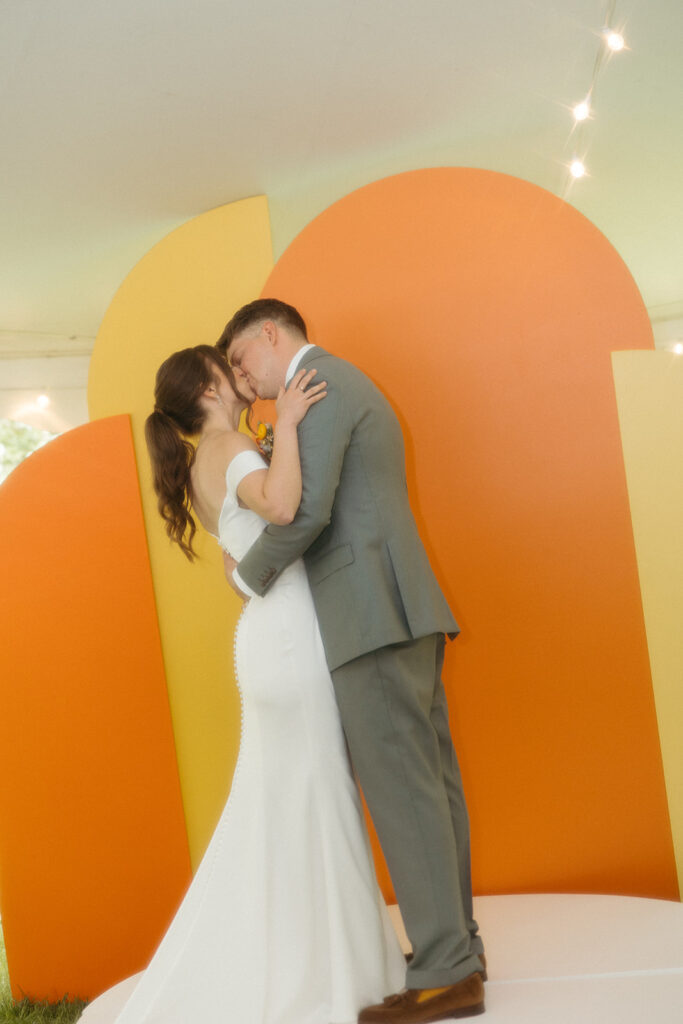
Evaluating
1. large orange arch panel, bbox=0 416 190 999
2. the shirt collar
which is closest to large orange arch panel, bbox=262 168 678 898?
the shirt collar

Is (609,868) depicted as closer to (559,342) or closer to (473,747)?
(473,747)

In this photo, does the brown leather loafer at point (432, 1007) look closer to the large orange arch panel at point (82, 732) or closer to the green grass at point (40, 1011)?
the large orange arch panel at point (82, 732)

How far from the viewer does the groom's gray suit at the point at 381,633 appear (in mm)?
2064

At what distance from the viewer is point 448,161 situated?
4.27 metres

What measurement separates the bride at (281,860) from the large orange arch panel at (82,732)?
75 cm

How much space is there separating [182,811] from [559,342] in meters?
1.93

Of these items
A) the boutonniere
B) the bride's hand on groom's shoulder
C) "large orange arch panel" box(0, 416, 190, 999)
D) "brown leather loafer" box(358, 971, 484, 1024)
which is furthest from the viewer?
"large orange arch panel" box(0, 416, 190, 999)

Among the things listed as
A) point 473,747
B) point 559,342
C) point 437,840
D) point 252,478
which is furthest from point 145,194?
Result: point 437,840

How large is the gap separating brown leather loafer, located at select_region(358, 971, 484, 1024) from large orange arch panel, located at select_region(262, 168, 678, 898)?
2.63 feet

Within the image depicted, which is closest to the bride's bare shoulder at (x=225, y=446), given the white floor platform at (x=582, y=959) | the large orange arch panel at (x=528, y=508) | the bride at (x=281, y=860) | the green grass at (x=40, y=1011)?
the bride at (x=281, y=860)

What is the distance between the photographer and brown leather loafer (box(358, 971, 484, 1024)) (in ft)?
6.59

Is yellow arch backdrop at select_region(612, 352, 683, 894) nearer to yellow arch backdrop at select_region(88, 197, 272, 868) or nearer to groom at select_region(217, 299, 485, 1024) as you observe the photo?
groom at select_region(217, 299, 485, 1024)

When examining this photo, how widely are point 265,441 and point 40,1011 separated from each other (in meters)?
1.95

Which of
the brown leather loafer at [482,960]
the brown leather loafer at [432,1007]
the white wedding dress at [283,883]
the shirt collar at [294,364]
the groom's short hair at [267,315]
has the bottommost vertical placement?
the brown leather loafer at [482,960]
